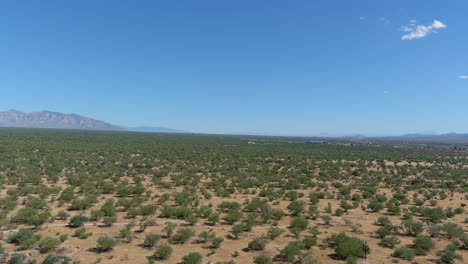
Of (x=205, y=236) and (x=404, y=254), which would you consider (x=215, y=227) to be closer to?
(x=205, y=236)

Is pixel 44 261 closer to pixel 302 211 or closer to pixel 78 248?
pixel 78 248

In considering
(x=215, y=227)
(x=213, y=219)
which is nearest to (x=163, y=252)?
(x=215, y=227)

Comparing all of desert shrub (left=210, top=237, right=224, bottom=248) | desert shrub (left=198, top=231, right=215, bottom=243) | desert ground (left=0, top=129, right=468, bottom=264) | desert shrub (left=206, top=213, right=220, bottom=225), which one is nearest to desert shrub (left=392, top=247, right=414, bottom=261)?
desert ground (left=0, top=129, right=468, bottom=264)

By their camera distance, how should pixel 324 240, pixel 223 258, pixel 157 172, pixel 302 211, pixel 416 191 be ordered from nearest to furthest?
pixel 223 258 → pixel 324 240 → pixel 302 211 → pixel 416 191 → pixel 157 172

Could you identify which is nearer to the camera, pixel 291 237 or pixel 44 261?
pixel 44 261

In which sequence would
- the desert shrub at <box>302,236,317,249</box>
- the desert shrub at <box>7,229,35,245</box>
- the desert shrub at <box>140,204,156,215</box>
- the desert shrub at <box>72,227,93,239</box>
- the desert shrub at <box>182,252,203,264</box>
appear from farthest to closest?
1. the desert shrub at <box>140,204,156,215</box>
2. the desert shrub at <box>72,227,93,239</box>
3. the desert shrub at <box>302,236,317,249</box>
4. the desert shrub at <box>7,229,35,245</box>
5. the desert shrub at <box>182,252,203,264</box>

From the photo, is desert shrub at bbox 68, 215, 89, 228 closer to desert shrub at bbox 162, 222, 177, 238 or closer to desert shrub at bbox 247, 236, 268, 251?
desert shrub at bbox 162, 222, 177, 238

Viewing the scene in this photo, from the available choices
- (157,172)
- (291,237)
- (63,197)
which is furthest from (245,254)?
(157,172)

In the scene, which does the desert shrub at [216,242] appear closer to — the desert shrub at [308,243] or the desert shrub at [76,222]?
the desert shrub at [308,243]
